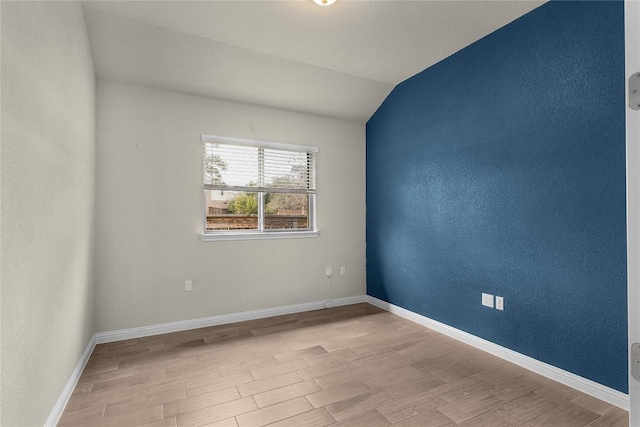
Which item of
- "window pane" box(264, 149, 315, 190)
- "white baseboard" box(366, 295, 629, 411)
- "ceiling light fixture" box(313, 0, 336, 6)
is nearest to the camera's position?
"white baseboard" box(366, 295, 629, 411)

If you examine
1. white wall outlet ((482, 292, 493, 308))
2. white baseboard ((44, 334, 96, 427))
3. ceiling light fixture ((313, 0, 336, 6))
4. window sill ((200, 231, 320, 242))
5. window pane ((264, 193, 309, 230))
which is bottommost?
white baseboard ((44, 334, 96, 427))

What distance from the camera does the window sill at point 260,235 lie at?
11.4 ft

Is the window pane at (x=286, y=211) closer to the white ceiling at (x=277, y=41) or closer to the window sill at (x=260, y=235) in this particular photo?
the window sill at (x=260, y=235)

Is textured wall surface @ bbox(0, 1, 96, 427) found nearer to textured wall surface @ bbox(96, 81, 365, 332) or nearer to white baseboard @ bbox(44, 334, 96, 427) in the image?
white baseboard @ bbox(44, 334, 96, 427)

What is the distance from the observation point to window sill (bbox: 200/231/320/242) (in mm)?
3477

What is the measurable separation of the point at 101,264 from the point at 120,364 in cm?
96

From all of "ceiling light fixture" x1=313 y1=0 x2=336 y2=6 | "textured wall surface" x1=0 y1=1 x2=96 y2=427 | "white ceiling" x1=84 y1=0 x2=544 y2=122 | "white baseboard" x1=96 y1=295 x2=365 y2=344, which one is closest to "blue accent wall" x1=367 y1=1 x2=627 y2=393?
"white ceiling" x1=84 y1=0 x2=544 y2=122

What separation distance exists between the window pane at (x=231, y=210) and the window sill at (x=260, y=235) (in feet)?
0.45

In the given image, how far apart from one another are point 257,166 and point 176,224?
1102mm

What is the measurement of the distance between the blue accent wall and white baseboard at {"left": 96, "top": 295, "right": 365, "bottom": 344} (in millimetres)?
1088

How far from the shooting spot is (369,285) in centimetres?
435

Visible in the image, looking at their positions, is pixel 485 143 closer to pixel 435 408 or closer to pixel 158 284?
pixel 435 408

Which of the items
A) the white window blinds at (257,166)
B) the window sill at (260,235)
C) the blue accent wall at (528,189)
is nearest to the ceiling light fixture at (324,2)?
the blue accent wall at (528,189)

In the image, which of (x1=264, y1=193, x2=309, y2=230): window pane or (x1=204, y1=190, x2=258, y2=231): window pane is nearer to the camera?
(x1=204, y1=190, x2=258, y2=231): window pane
